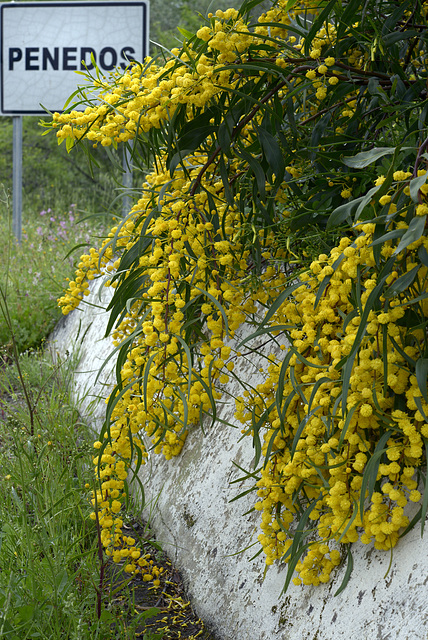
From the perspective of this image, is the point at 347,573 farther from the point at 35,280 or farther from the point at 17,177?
the point at 17,177

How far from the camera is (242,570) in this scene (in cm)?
154

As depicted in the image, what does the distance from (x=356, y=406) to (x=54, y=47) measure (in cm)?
541

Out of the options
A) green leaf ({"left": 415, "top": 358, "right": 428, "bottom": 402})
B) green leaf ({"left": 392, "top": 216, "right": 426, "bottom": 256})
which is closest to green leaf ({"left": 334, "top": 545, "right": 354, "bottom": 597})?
green leaf ({"left": 415, "top": 358, "right": 428, "bottom": 402})

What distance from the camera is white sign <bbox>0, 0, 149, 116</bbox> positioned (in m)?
5.13

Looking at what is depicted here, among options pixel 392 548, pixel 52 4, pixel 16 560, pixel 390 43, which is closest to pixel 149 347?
pixel 392 548

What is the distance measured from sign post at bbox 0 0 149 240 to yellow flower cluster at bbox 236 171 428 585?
4.61 m

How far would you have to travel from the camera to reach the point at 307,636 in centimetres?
122

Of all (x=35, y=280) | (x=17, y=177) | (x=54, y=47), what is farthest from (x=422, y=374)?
(x=54, y=47)

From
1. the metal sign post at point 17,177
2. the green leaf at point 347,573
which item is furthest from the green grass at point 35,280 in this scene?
the green leaf at point 347,573

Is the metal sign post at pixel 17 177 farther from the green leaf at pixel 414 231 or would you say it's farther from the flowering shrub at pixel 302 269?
the green leaf at pixel 414 231

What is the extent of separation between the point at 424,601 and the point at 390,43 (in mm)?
1139

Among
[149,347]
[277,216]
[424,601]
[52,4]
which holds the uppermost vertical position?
[52,4]

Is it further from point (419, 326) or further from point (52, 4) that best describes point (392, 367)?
point (52, 4)

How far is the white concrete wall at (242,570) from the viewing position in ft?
3.48
